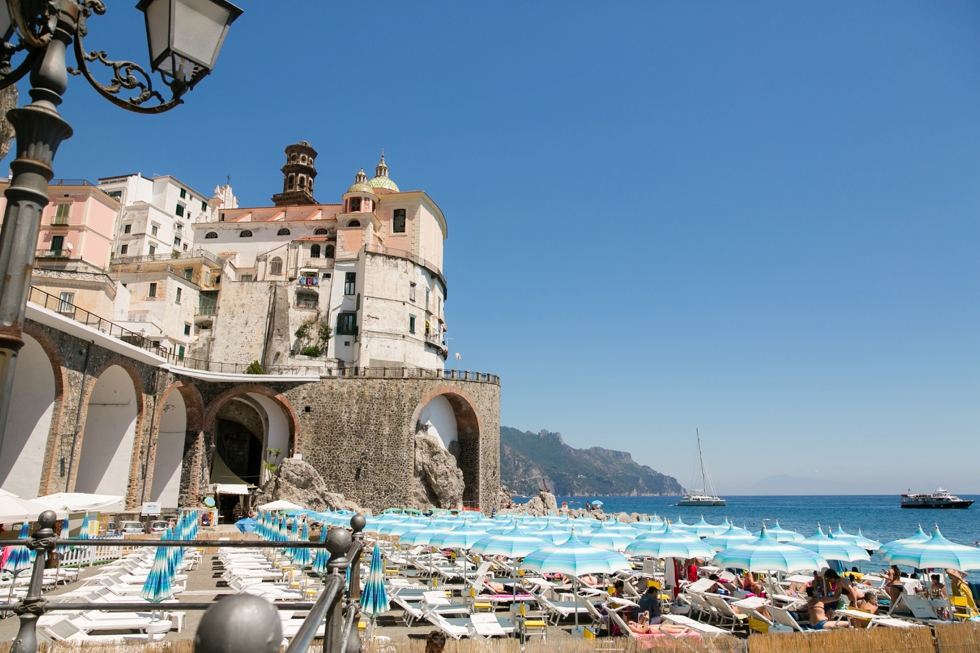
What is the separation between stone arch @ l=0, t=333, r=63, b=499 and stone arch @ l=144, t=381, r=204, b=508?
9463mm

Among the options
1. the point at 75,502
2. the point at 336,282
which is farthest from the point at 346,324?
the point at 75,502

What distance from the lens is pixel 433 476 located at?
112ft

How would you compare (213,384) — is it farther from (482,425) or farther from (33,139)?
(33,139)

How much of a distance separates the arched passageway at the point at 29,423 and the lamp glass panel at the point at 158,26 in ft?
59.5

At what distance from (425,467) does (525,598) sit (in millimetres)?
22480

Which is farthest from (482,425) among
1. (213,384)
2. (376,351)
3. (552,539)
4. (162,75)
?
(162,75)

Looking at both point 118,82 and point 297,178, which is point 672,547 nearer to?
point 118,82

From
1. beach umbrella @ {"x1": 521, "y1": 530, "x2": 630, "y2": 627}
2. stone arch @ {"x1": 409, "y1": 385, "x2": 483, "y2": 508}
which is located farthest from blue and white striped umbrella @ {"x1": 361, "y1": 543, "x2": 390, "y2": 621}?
stone arch @ {"x1": 409, "y1": 385, "x2": 483, "y2": 508}

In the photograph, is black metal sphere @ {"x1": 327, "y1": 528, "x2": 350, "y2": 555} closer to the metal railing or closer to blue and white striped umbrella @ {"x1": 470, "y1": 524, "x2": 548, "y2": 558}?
the metal railing

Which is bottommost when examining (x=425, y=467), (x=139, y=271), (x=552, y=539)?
(x=552, y=539)

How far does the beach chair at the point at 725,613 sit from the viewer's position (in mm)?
11828

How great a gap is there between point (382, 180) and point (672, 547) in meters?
40.9

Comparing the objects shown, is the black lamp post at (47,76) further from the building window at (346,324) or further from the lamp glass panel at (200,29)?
the building window at (346,324)

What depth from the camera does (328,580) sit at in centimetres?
233
